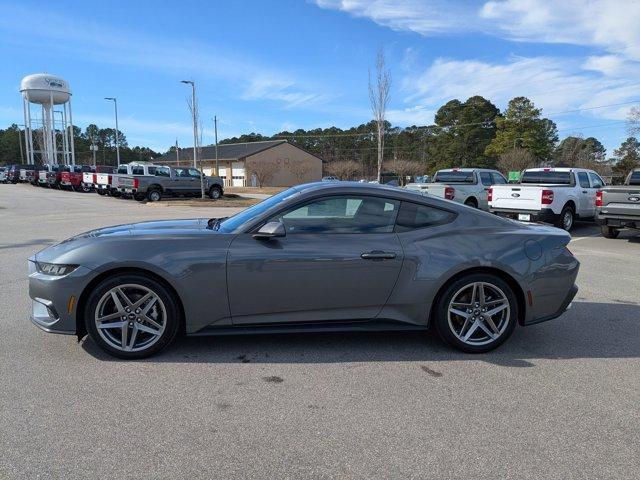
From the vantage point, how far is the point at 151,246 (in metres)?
4.08

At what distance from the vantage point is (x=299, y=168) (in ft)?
224

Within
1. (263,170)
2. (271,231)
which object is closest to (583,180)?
(271,231)

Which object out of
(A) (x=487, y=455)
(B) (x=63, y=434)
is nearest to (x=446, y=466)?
(A) (x=487, y=455)

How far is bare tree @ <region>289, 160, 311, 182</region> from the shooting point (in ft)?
223

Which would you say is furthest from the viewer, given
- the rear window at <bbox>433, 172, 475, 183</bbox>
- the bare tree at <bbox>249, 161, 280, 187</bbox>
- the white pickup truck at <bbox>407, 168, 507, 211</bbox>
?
the bare tree at <bbox>249, 161, 280, 187</bbox>

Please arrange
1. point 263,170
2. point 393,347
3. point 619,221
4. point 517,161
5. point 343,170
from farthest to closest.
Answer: point 343,170, point 263,170, point 517,161, point 619,221, point 393,347

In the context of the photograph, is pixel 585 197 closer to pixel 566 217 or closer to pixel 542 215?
pixel 566 217

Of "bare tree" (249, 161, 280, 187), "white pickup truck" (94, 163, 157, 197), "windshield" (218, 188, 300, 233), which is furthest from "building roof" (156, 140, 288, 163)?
"windshield" (218, 188, 300, 233)

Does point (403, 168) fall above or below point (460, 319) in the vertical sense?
above

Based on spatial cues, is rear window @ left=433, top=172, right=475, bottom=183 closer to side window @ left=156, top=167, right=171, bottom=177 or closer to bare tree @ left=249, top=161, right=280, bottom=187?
side window @ left=156, top=167, right=171, bottom=177

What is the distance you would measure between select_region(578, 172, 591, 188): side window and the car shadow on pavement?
1039 centimetres

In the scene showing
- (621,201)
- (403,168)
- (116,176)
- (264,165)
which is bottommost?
(621,201)

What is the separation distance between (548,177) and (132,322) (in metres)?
13.7

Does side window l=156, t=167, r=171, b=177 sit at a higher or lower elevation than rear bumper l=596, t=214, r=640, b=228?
higher
